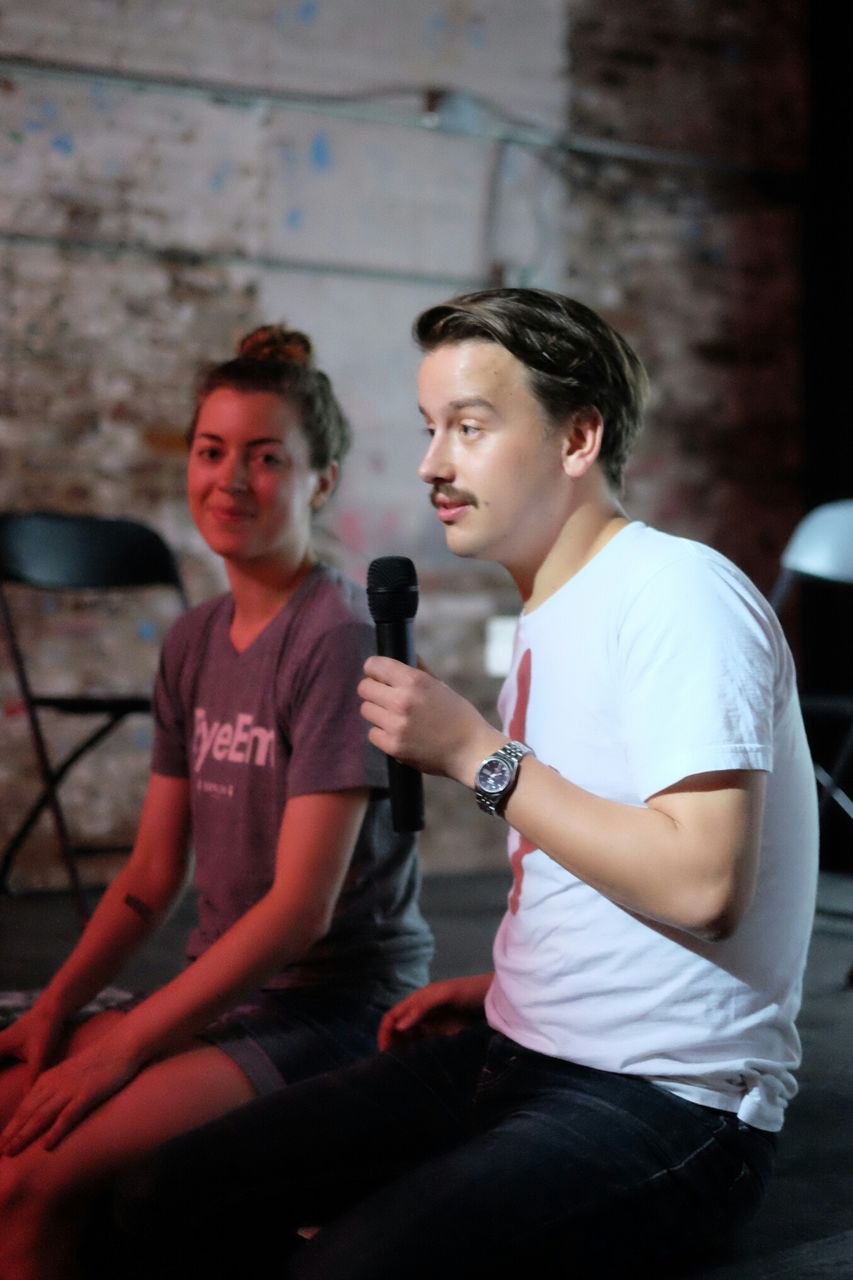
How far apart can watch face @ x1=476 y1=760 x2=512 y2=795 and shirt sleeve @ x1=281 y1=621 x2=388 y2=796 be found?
363 millimetres

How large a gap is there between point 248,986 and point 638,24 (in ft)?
13.0

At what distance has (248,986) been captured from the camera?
1.32 m

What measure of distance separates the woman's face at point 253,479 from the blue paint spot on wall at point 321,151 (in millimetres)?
2590

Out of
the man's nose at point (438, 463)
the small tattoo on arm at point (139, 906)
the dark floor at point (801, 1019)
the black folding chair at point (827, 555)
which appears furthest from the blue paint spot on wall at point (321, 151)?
the man's nose at point (438, 463)

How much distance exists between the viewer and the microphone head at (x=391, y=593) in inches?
45.1

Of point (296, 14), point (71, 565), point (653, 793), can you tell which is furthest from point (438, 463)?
point (296, 14)

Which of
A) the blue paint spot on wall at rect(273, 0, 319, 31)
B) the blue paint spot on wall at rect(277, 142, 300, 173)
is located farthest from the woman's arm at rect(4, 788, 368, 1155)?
the blue paint spot on wall at rect(273, 0, 319, 31)

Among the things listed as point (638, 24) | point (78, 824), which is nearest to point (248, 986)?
point (78, 824)

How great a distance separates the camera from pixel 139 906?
61.9 inches

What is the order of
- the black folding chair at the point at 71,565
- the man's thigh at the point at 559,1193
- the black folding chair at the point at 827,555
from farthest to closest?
the black folding chair at the point at 827,555
the black folding chair at the point at 71,565
the man's thigh at the point at 559,1193

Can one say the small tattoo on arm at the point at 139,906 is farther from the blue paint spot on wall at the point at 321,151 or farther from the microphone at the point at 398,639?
the blue paint spot on wall at the point at 321,151

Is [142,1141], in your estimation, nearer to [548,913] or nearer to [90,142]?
[548,913]

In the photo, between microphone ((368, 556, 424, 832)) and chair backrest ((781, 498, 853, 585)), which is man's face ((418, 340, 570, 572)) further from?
chair backrest ((781, 498, 853, 585))

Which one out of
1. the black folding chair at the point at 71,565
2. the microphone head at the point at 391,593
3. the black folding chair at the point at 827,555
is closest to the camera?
the microphone head at the point at 391,593
